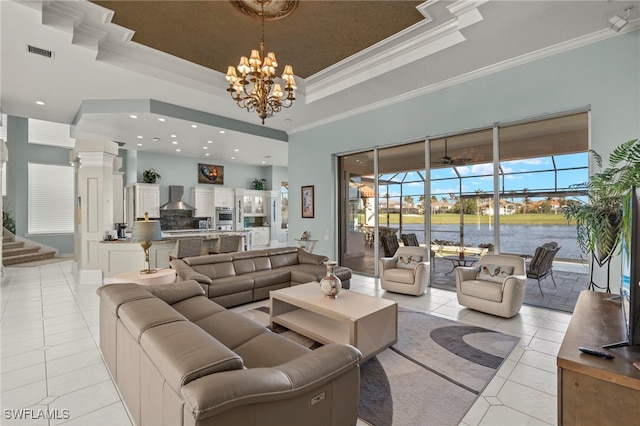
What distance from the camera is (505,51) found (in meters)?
4.16

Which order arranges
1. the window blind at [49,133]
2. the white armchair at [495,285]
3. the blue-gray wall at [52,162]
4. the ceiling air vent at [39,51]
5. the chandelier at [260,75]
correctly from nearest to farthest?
the chandelier at [260,75], the white armchair at [495,285], the ceiling air vent at [39,51], the blue-gray wall at [52,162], the window blind at [49,133]

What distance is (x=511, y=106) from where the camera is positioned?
447cm

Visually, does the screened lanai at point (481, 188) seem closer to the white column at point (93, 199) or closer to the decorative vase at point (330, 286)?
the decorative vase at point (330, 286)

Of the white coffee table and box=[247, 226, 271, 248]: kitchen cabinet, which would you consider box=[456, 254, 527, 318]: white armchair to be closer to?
the white coffee table

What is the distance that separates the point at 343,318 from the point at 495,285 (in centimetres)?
245

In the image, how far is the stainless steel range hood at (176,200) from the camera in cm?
973

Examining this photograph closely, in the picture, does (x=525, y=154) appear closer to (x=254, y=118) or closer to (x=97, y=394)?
(x=254, y=118)

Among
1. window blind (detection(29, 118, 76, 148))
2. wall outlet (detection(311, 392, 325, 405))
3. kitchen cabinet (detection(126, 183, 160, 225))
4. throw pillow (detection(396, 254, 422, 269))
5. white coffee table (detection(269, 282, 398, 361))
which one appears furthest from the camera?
kitchen cabinet (detection(126, 183, 160, 225))

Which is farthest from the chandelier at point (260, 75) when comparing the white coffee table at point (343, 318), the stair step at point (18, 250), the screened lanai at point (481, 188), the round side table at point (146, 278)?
the stair step at point (18, 250)

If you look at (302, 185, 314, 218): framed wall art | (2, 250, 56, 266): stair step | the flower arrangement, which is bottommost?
(2, 250, 56, 266): stair step

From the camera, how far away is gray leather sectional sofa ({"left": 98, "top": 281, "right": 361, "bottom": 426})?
1181 mm

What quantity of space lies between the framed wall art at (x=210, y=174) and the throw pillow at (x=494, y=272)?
376 inches

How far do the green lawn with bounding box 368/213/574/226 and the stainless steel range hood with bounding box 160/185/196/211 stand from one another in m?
6.79

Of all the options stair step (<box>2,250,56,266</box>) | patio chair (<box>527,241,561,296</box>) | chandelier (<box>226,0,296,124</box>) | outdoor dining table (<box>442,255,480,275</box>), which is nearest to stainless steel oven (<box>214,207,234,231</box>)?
stair step (<box>2,250,56,266</box>)
